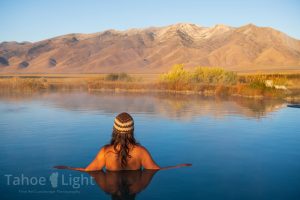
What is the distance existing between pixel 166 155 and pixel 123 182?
2964 millimetres

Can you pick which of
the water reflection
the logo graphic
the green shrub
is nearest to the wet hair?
the water reflection

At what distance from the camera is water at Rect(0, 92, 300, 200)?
284 inches

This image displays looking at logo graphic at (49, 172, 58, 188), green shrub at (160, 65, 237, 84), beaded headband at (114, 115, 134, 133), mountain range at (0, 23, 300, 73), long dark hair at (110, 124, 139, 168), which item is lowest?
logo graphic at (49, 172, 58, 188)

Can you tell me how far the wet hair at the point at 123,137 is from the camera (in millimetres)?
6305

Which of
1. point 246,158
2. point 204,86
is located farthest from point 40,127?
point 204,86

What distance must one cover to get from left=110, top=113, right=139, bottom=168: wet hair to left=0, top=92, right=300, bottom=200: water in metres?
0.71

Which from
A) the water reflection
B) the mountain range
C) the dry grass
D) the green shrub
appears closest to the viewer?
the water reflection

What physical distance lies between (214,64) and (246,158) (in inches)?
4371

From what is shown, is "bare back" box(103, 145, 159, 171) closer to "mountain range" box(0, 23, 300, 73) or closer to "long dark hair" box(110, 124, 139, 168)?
"long dark hair" box(110, 124, 139, 168)

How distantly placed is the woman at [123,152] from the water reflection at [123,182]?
0.87 feet

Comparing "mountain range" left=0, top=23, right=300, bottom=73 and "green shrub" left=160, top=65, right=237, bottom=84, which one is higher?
"mountain range" left=0, top=23, right=300, bottom=73

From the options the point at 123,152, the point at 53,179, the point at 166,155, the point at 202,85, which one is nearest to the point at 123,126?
the point at 123,152

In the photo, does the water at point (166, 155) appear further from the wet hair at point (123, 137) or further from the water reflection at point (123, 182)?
the wet hair at point (123, 137)

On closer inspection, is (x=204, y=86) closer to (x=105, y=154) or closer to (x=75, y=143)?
(x=75, y=143)
